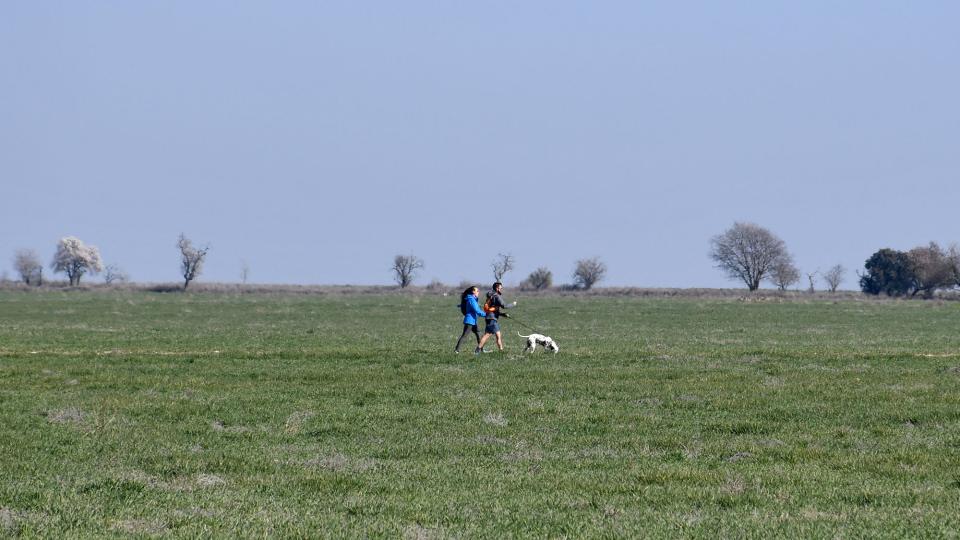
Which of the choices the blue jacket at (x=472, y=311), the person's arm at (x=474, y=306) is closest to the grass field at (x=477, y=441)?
the blue jacket at (x=472, y=311)

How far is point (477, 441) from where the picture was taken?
16.7 m

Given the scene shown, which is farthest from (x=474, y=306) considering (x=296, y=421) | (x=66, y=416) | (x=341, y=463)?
(x=341, y=463)

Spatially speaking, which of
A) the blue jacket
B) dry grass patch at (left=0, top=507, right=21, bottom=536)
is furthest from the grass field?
the blue jacket

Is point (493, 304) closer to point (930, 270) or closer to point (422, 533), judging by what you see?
point (422, 533)

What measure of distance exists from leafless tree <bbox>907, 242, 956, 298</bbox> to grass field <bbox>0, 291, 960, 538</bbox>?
122529mm

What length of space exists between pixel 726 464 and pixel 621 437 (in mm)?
2496

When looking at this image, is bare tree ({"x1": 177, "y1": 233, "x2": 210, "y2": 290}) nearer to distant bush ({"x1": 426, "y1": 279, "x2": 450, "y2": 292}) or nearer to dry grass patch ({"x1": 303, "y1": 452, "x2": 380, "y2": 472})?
distant bush ({"x1": 426, "y1": 279, "x2": 450, "y2": 292})

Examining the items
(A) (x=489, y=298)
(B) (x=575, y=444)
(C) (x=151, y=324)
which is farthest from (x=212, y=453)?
(C) (x=151, y=324)

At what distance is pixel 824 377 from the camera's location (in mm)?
25094

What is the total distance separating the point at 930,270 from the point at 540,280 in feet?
169

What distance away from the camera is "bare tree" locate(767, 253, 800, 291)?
172875 mm

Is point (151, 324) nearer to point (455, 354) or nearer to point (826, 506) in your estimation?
point (455, 354)

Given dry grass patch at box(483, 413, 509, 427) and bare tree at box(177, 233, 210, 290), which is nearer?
dry grass patch at box(483, 413, 509, 427)

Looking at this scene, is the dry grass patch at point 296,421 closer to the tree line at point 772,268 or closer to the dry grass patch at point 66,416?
the dry grass patch at point 66,416
